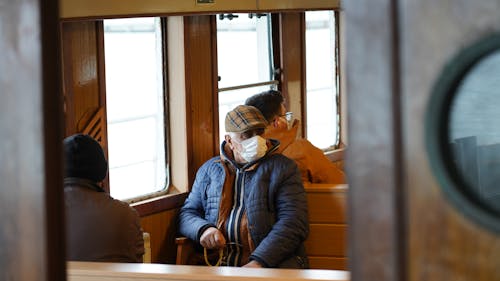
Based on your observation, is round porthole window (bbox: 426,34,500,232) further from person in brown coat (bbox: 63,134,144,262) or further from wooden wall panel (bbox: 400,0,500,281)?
person in brown coat (bbox: 63,134,144,262)

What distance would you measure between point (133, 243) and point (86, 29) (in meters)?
1.28

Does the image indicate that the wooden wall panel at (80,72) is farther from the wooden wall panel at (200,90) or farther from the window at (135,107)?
the wooden wall panel at (200,90)

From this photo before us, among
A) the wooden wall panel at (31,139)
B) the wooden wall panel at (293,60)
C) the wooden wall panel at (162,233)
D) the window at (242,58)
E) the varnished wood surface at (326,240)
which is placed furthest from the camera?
the wooden wall panel at (293,60)

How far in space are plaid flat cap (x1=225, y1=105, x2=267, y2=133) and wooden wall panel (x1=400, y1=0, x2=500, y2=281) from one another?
A: 3.15 m

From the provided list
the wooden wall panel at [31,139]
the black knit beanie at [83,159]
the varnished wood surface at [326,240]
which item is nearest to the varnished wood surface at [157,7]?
the black knit beanie at [83,159]

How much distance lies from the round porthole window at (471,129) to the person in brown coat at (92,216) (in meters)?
2.25

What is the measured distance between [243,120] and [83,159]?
1.07 metres

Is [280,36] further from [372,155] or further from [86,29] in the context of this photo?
[372,155]

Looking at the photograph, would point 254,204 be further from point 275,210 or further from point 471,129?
point 471,129

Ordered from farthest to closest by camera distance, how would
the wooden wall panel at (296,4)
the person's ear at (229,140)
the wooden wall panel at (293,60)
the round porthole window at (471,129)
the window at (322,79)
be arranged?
the window at (322,79) < the wooden wall panel at (293,60) < the wooden wall panel at (296,4) < the person's ear at (229,140) < the round porthole window at (471,129)

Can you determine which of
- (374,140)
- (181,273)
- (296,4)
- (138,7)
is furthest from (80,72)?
(374,140)

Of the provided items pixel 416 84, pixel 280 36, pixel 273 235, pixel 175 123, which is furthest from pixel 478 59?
pixel 280 36

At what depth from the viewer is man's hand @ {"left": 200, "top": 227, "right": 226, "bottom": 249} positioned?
372cm

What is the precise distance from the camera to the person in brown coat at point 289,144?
4316 millimetres
